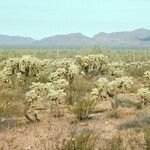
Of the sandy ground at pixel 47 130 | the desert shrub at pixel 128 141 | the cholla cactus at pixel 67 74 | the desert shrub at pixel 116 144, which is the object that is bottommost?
the sandy ground at pixel 47 130

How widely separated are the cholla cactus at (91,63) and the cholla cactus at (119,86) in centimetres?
681

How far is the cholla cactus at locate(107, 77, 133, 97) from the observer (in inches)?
630

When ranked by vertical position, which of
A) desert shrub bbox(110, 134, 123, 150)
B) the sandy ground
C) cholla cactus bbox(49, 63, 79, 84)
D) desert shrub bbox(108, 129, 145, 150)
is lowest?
the sandy ground

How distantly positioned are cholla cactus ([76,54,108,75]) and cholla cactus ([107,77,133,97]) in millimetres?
6813

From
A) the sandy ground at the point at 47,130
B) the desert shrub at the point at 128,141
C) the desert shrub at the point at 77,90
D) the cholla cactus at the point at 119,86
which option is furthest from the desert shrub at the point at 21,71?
the desert shrub at the point at 128,141

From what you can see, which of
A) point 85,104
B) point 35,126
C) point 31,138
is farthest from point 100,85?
point 31,138

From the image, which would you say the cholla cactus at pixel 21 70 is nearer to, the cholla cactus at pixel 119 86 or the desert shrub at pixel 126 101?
the cholla cactus at pixel 119 86

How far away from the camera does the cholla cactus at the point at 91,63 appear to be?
23.1m

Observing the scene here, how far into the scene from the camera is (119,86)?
53.2ft

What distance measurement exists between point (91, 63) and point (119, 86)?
750 cm

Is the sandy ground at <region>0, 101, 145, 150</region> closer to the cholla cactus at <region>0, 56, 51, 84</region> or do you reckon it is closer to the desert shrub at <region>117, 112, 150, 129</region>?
the desert shrub at <region>117, 112, 150, 129</region>

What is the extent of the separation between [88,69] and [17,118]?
11.5m

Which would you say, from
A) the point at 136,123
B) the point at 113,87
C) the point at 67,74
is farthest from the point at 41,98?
the point at 67,74

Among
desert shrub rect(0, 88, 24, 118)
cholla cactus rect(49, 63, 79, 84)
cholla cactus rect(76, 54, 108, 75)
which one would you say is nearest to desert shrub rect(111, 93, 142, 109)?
cholla cactus rect(49, 63, 79, 84)
